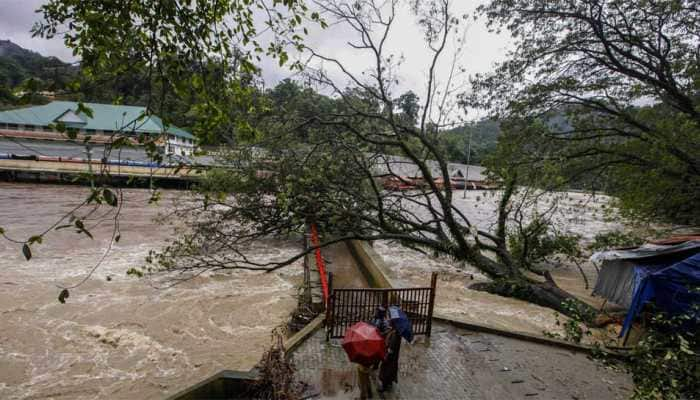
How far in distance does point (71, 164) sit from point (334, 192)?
37056 millimetres

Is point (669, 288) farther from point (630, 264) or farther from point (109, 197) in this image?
point (109, 197)

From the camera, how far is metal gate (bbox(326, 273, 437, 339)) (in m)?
6.75

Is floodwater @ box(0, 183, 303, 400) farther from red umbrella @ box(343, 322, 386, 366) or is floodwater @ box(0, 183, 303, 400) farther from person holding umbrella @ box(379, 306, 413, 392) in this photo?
red umbrella @ box(343, 322, 386, 366)

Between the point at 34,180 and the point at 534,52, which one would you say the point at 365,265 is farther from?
the point at 34,180

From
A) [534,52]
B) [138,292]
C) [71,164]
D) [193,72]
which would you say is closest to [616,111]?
[534,52]

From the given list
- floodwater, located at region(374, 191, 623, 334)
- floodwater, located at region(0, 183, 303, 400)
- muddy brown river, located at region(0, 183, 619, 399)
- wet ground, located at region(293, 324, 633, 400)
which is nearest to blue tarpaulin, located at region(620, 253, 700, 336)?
floodwater, located at region(374, 191, 623, 334)

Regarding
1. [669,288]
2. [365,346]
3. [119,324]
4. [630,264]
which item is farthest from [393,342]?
[119,324]

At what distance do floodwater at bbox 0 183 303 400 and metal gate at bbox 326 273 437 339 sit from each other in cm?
284

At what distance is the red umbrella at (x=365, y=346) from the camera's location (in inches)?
185

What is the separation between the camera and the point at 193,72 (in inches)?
148

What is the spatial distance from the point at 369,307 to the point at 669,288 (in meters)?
6.33

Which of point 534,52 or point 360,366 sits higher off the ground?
point 534,52

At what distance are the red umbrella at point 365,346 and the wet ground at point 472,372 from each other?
0.94m

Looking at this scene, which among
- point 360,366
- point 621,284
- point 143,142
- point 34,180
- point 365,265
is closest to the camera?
point 143,142
